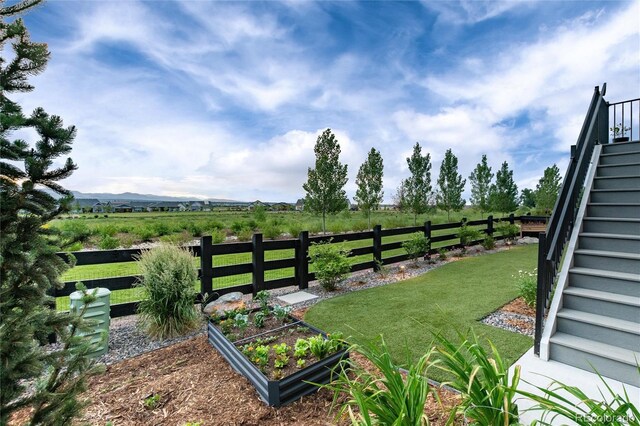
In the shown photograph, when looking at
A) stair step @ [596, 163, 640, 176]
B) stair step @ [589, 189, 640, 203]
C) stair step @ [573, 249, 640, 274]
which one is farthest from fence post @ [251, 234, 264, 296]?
stair step @ [596, 163, 640, 176]

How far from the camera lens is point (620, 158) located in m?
4.84

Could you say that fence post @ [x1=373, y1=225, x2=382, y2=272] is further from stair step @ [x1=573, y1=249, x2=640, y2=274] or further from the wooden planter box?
A: the wooden planter box

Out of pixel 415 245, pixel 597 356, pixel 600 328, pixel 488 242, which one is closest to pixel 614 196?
pixel 600 328

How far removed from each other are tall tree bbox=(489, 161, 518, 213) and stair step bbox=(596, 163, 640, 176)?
478 inches

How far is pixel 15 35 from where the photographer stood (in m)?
1.17

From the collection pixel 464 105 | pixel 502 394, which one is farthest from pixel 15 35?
pixel 464 105

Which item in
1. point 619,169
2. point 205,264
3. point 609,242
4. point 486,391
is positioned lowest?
point 486,391

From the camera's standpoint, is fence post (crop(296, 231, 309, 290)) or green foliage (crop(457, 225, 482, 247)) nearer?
fence post (crop(296, 231, 309, 290))

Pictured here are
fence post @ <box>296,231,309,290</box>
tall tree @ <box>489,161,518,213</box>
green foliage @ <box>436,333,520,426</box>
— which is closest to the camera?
green foliage @ <box>436,333,520,426</box>

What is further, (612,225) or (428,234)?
(428,234)

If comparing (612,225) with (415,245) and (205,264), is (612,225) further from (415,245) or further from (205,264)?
(205,264)

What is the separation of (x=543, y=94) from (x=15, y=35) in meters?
8.81

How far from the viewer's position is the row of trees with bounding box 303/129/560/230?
14.5 meters

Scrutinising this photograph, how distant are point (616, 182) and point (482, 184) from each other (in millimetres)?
13279
